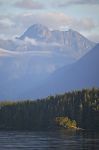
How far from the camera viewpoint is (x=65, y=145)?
200m

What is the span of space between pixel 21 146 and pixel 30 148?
8408 mm

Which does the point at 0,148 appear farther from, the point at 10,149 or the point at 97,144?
the point at 97,144

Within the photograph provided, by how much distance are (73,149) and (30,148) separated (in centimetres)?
1533

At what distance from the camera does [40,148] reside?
191 m

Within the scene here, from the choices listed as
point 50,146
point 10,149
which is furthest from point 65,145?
point 10,149

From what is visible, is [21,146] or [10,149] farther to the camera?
[21,146]

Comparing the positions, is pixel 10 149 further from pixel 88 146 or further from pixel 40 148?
pixel 88 146

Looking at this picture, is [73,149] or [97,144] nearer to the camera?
[73,149]

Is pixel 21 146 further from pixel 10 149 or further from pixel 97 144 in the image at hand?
pixel 97 144

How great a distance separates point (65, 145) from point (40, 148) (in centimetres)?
1239

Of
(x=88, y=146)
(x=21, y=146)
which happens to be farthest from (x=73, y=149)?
(x=21, y=146)

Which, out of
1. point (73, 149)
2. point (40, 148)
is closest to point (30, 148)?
point (40, 148)

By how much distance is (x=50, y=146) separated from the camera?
197375 millimetres

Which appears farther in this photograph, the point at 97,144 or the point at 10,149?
the point at 97,144
